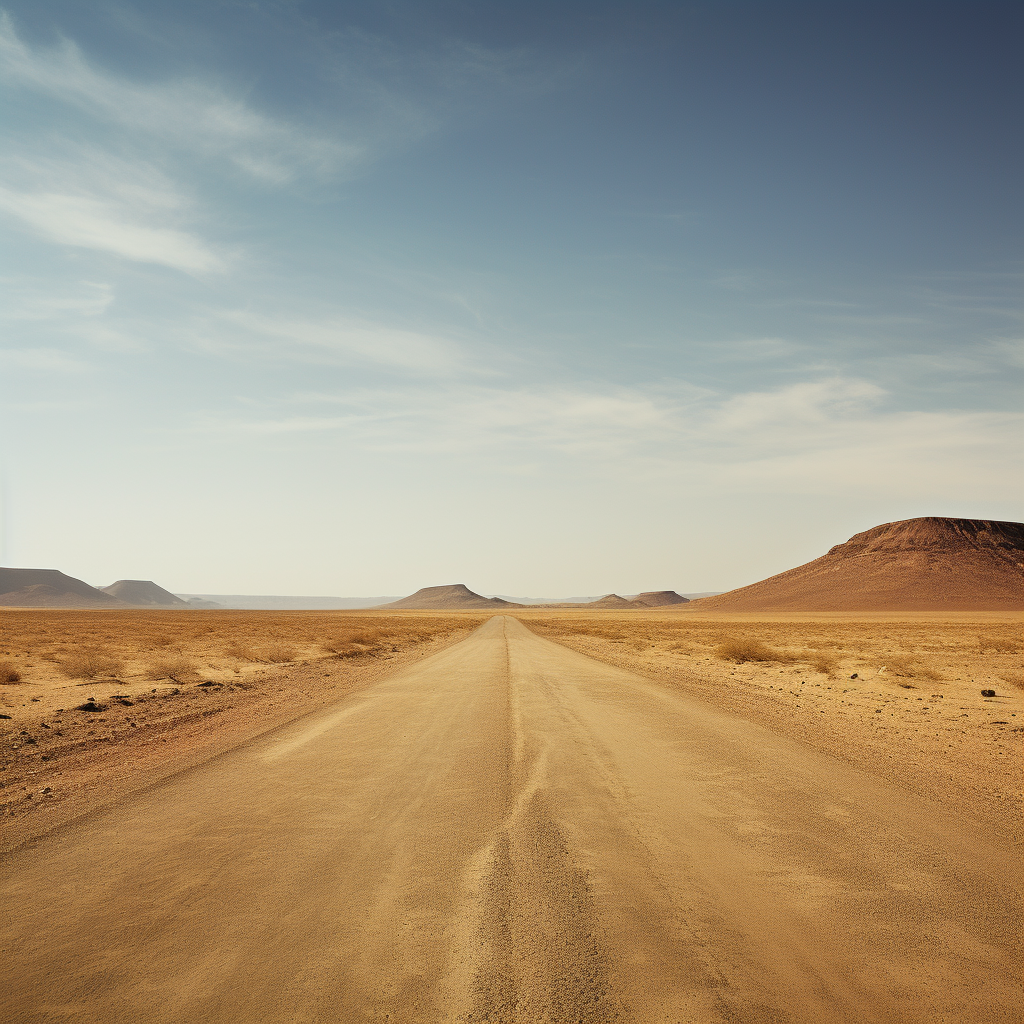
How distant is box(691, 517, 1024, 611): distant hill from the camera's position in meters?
114

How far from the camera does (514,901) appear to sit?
14.0 ft

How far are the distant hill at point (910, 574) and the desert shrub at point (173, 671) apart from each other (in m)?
117

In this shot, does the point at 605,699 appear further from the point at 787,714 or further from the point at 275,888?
the point at 275,888

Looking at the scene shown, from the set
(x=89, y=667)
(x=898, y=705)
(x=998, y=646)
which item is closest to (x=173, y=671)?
(x=89, y=667)

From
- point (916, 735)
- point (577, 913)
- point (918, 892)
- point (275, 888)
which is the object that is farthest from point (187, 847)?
point (916, 735)

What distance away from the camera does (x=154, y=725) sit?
11430 mm

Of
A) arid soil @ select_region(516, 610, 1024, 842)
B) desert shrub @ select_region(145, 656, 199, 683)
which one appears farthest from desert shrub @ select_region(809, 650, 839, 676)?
desert shrub @ select_region(145, 656, 199, 683)

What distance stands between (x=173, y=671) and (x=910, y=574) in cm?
13868

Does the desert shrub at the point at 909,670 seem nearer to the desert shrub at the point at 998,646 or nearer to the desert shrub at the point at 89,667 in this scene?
the desert shrub at the point at 998,646

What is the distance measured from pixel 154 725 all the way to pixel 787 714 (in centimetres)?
1244

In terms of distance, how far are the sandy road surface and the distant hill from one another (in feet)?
395

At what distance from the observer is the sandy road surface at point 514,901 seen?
3.28m

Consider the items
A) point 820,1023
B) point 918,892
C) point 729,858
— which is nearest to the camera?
point 820,1023

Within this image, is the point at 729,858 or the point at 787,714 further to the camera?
the point at 787,714
